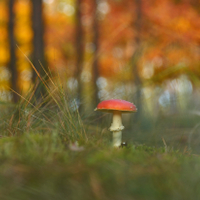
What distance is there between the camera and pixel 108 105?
165cm

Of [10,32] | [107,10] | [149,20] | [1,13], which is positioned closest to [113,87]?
[149,20]

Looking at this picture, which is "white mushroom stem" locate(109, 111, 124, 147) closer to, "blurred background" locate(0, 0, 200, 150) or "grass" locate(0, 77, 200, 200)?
"blurred background" locate(0, 0, 200, 150)

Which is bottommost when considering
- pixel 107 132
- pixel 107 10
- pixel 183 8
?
pixel 107 132

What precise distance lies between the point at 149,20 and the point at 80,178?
697 centimetres

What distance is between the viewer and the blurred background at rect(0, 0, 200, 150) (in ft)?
6.67

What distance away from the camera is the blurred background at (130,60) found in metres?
2.03

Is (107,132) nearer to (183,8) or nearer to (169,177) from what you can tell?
(169,177)

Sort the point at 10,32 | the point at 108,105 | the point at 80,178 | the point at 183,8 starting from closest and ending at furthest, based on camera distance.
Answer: the point at 80,178
the point at 108,105
the point at 183,8
the point at 10,32

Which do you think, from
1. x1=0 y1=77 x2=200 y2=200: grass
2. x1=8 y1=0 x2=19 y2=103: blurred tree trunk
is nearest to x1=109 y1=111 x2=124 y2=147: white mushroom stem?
x1=0 y1=77 x2=200 y2=200: grass

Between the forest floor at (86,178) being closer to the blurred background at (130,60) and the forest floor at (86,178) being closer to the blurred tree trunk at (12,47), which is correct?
the blurred background at (130,60)

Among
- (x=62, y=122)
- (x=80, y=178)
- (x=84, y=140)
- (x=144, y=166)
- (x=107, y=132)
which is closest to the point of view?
(x=80, y=178)

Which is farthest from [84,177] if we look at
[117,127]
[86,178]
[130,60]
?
[130,60]

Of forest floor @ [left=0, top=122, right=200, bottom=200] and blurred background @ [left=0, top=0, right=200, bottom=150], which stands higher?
blurred background @ [left=0, top=0, right=200, bottom=150]

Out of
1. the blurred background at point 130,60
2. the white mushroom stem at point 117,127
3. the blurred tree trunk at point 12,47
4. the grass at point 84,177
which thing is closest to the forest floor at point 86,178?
the grass at point 84,177
